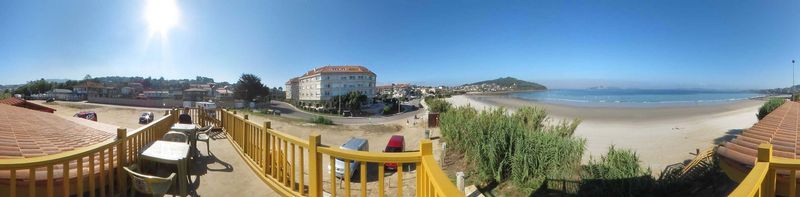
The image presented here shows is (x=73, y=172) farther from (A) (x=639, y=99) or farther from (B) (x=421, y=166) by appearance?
(A) (x=639, y=99)

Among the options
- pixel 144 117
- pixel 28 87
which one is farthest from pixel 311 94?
pixel 28 87

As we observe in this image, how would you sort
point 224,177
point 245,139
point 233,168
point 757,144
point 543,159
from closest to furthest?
1. point 757,144
2. point 224,177
3. point 233,168
4. point 245,139
5. point 543,159

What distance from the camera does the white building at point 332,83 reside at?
60.2m

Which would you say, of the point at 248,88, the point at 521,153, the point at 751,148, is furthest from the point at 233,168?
the point at 248,88

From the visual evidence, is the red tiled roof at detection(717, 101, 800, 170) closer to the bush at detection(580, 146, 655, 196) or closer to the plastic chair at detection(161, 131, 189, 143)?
the bush at detection(580, 146, 655, 196)

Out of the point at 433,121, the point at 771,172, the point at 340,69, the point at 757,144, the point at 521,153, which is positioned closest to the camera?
the point at 771,172

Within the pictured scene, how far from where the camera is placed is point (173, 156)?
3.93 m

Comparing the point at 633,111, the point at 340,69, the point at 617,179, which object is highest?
the point at 340,69

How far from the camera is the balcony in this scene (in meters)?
2.64

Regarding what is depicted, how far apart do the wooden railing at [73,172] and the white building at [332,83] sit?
54166mm

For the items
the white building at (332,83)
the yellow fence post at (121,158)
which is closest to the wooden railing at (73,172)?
the yellow fence post at (121,158)

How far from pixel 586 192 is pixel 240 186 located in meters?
5.95

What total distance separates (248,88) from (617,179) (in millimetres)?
57515

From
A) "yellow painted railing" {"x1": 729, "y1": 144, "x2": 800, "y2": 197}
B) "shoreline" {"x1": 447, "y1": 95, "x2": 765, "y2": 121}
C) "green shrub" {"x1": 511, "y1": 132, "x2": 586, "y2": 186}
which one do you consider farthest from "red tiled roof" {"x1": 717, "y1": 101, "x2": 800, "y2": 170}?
"shoreline" {"x1": 447, "y1": 95, "x2": 765, "y2": 121}
